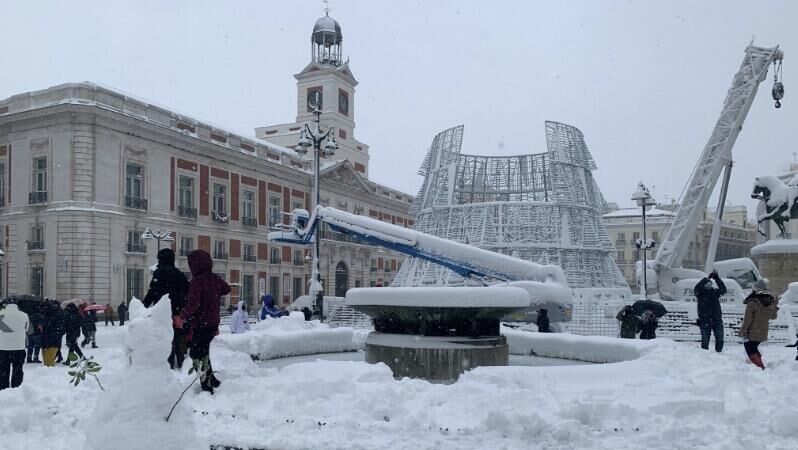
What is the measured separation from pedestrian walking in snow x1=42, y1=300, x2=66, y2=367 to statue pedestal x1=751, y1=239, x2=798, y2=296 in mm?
18999

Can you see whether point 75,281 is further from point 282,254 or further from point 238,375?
point 238,375

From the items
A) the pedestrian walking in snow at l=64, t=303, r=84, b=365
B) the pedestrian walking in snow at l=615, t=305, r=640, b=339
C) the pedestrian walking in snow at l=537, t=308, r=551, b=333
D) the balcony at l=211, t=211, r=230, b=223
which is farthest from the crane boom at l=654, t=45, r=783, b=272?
the balcony at l=211, t=211, r=230, b=223

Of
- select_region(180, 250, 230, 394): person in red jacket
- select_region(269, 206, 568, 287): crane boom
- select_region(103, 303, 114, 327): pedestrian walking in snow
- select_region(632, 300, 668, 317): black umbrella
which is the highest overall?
select_region(269, 206, 568, 287): crane boom

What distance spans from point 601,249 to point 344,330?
1961 cm

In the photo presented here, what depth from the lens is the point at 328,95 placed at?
184 feet

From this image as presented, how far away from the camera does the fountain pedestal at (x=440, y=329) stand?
7.63 meters

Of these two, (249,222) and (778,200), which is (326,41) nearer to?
(249,222)

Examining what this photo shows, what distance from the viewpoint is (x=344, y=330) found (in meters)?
11.7

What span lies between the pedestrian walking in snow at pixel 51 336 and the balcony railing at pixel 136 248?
2159cm

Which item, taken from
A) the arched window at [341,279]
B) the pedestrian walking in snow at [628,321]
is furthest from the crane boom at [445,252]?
the arched window at [341,279]

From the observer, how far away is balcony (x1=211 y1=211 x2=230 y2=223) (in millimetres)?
40031

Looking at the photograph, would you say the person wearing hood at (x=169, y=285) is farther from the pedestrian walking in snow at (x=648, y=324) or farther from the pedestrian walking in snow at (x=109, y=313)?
the pedestrian walking in snow at (x=109, y=313)

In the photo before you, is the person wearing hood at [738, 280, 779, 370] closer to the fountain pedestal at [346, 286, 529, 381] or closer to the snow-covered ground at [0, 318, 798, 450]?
the snow-covered ground at [0, 318, 798, 450]

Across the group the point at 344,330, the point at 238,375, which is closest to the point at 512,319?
the point at 344,330
